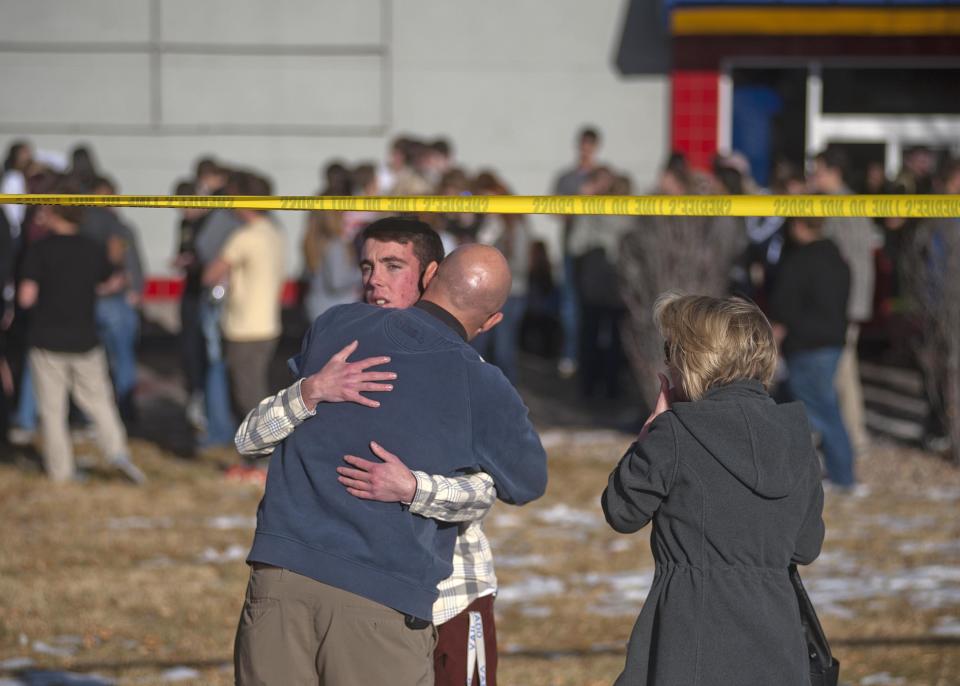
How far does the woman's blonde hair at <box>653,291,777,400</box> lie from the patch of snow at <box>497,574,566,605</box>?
3389 mm

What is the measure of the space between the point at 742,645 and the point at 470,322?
1.05 metres

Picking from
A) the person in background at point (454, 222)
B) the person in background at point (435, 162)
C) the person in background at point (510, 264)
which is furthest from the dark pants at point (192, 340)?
the person in background at point (435, 162)

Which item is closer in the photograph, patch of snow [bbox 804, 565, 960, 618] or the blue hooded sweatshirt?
the blue hooded sweatshirt

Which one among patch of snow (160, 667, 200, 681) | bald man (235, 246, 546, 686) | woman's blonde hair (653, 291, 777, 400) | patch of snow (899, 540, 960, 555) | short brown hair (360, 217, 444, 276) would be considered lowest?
patch of snow (160, 667, 200, 681)

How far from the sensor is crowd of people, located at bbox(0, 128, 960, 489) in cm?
853

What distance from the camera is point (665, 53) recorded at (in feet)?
52.1

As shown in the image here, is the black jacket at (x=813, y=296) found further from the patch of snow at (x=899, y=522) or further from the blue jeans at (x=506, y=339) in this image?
the blue jeans at (x=506, y=339)

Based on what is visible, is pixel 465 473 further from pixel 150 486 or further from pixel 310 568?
pixel 150 486

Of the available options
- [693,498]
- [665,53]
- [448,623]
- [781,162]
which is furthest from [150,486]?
[665,53]

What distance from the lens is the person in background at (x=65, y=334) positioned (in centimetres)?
863

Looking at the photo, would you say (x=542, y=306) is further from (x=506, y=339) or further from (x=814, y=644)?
(x=814, y=644)

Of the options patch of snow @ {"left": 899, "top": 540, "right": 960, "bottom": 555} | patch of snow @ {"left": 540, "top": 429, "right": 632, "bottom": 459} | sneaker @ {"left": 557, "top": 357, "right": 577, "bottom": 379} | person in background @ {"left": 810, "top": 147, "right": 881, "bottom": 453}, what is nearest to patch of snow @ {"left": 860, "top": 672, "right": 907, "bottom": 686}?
patch of snow @ {"left": 899, "top": 540, "right": 960, "bottom": 555}

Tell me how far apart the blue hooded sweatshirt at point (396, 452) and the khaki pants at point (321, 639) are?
4 centimetres

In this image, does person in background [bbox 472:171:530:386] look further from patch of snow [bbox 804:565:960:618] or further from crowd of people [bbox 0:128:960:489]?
patch of snow [bbox 804:565:960:618]
